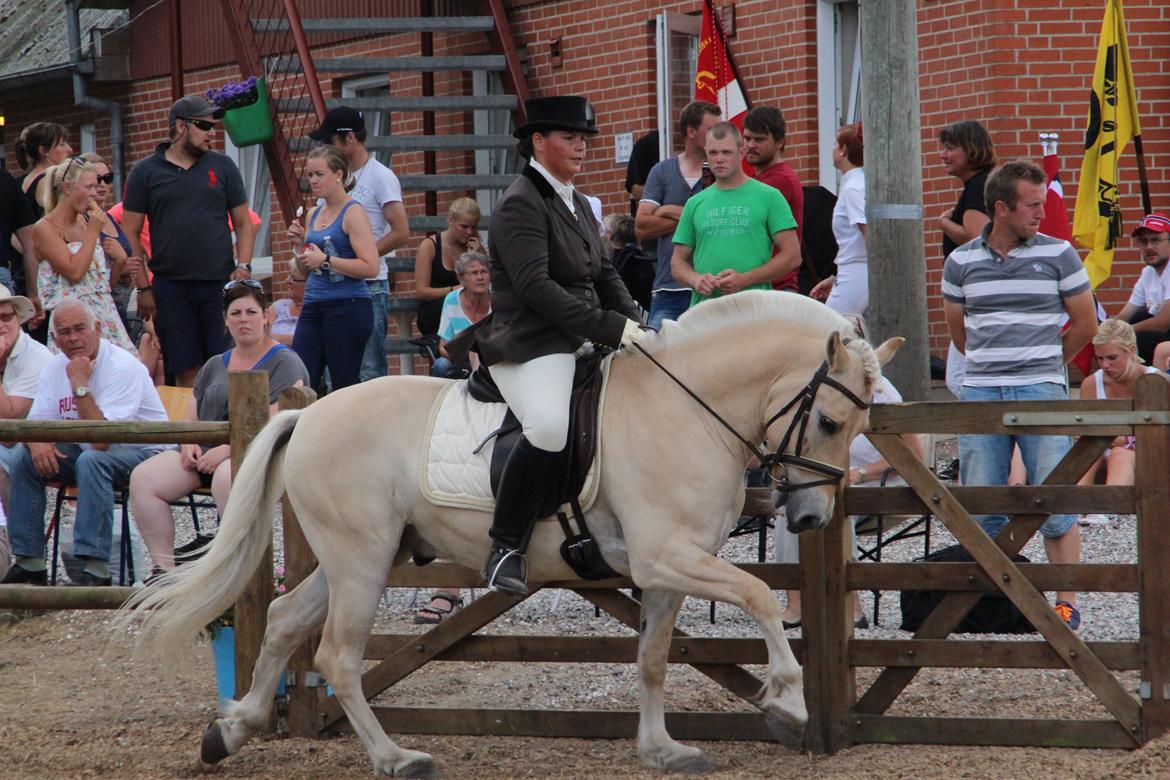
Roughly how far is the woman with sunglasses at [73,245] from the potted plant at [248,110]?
8.30ft

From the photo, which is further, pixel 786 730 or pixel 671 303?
pixel 671 303

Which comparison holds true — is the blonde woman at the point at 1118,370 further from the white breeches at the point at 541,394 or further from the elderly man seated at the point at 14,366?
the elderly man seated at the point at 14,366

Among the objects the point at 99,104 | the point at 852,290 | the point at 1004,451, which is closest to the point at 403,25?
the point at 852,290

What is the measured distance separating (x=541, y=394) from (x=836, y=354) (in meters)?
1.10

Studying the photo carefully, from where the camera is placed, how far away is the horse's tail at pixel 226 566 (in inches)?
248

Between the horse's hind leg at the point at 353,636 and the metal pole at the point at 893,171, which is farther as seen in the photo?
the metal pole at the point at 893,171

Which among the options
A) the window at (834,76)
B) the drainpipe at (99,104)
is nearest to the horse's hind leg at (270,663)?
the window at (834,76)

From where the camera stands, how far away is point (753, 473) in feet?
29.0

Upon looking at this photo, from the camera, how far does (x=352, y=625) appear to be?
610 centimetres

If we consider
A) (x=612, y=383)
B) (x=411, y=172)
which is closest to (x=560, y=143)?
(x=612, y=383)

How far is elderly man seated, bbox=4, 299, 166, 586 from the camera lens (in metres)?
8.60

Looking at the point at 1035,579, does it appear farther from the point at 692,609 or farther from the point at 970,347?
the point at 692,609

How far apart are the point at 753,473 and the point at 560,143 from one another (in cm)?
330

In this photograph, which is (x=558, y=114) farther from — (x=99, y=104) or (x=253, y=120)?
(x=99, y=104)
